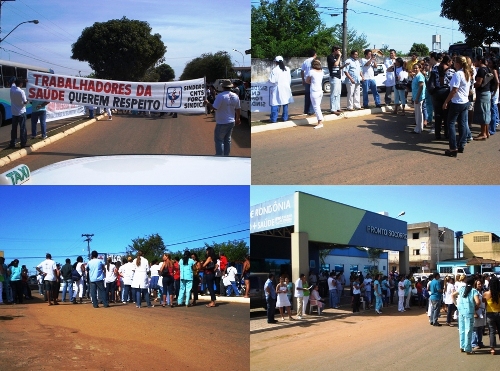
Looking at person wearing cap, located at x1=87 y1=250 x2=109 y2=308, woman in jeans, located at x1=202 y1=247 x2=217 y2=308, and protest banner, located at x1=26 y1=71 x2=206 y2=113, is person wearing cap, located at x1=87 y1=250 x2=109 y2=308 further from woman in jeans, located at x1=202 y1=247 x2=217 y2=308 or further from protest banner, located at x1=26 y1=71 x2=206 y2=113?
protest banner, located at x1=26 y1=71 x2=206 y2=113

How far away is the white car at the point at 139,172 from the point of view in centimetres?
434

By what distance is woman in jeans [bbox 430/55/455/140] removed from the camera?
346 inches

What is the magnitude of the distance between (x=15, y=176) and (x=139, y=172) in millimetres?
1061

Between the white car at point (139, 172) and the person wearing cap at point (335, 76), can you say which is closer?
the white car at point (139, 172)

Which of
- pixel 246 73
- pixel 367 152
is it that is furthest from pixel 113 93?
pixel 246 73

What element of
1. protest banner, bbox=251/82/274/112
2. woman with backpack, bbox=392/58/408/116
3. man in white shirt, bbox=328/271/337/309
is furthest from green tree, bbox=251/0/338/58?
man in white shirt, bbox=328/271/337/309

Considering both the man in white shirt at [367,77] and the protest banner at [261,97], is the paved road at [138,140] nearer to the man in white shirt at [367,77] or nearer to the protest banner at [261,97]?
the protest banner at [261,97]

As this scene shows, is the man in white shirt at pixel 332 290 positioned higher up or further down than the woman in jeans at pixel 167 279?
further down

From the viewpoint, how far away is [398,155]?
26.6 ft

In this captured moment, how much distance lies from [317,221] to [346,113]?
243 centimetres

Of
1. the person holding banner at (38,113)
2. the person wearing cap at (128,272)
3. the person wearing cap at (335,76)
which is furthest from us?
the person holding banner at (38,113)

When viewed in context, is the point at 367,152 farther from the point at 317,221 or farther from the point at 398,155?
the point at 317,221

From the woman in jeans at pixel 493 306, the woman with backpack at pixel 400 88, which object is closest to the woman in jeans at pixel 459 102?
the woman in jeans at pixel 493 306

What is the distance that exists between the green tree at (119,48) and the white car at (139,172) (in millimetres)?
27942
